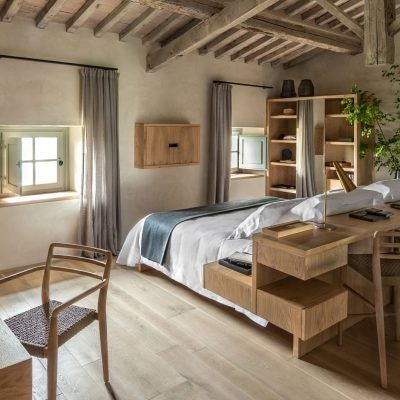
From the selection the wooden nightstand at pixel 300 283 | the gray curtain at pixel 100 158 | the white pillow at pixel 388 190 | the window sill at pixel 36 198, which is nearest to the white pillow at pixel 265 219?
the wooden nightstand at pixel 300 283

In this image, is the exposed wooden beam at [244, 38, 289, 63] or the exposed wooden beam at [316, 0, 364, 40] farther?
the exposed wooden beam at [244, 38, 289, 63]

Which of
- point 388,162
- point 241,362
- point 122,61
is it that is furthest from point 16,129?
point 388,162

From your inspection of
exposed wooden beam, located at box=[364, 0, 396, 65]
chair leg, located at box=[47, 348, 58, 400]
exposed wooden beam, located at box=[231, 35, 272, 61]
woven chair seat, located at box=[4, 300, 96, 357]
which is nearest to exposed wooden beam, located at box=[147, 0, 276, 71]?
exposed wooden beam, located at box=[364, 0, 396, 65]

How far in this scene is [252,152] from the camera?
6.61 metres

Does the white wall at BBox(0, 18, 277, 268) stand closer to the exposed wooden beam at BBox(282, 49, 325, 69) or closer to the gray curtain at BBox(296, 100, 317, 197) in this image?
the exposed wooden beam at BBox(282, 49, 325, 69)

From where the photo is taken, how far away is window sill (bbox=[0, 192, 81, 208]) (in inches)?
174

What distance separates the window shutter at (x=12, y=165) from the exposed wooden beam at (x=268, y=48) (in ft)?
10.8

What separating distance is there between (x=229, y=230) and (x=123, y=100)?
2.24 m

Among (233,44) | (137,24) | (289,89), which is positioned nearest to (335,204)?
(137,24)

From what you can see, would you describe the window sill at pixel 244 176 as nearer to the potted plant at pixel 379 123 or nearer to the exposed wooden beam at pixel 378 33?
the potted plant at pixel 379 123

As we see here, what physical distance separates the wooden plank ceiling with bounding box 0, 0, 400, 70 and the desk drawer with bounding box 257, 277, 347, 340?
7.75 feet

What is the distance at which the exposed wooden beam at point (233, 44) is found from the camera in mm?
5387

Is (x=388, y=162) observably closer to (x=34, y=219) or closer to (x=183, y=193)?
(x=183, y=193)

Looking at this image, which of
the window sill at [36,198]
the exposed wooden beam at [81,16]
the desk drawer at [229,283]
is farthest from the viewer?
the window sill at [36,198]
